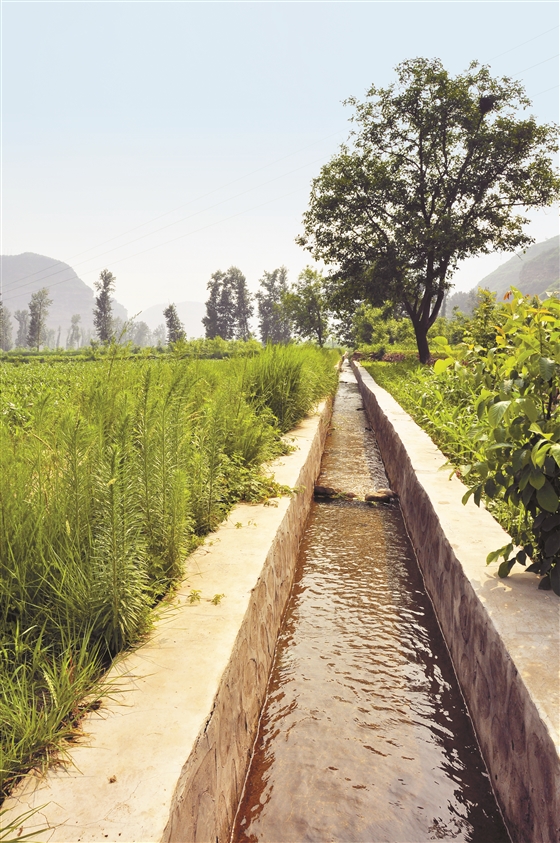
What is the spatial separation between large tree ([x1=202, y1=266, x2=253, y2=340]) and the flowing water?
84383 millimetres

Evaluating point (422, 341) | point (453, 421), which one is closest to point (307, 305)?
point (422, 341)

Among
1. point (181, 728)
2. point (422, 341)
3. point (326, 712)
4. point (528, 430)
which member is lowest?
point (326, 712)

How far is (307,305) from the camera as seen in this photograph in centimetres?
4759

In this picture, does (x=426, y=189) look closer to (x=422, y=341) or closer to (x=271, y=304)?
(x=422, y=341)

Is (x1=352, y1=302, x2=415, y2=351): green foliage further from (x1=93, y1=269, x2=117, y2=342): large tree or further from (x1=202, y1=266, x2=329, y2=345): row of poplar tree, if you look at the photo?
(x1=93, y1=269, x2=117, y2=342): large tree

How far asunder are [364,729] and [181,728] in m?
1.15

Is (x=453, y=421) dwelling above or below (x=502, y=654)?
above

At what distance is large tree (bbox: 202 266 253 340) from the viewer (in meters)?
88.8

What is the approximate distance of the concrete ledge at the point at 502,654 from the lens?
70.7 inches

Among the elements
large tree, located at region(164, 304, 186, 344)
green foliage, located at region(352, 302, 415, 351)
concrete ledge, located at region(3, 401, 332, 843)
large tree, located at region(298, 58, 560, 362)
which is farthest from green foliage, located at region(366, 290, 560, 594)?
green foliage, located at region(352, 302, 415, 351)

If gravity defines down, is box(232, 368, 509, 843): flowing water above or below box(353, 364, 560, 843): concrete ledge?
below

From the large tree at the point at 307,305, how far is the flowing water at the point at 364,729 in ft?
142

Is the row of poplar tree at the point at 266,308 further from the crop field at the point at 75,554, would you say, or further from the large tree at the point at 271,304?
the crop field at the point at 75,554

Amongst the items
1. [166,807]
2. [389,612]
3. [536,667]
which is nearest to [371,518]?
[389,612]
